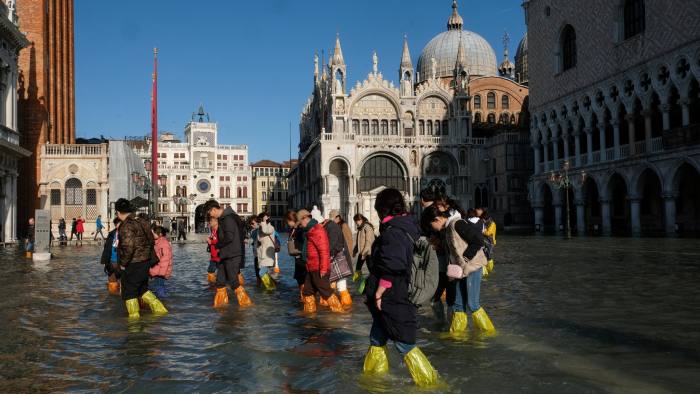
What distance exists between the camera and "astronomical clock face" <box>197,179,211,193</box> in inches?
3757

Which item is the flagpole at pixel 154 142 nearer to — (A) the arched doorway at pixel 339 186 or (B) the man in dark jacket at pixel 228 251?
(A) the arched doorway at pixel 339 186

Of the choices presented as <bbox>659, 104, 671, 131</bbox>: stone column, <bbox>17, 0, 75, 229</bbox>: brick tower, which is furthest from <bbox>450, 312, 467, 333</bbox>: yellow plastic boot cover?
<bbox>17, 0, 75, 229</bbox>: brick tower

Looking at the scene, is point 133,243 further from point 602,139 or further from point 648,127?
point 602,139

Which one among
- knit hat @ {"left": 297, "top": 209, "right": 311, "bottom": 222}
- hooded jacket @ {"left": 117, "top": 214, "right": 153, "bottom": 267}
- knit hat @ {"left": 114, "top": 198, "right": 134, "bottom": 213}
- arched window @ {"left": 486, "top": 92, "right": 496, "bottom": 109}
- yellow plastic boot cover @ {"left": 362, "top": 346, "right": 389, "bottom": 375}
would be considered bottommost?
yellow plastic boot cover @ {"left": 362, "top": 346, "right": 389, "bottom": 375}

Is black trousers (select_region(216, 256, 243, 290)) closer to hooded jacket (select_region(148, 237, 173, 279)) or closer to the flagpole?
hooded jacket (select_region(148, 237, 173, 279))

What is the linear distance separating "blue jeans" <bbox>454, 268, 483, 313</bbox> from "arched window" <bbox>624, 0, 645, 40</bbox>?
33.8 m

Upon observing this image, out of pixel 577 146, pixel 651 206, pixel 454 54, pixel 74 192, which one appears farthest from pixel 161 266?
pixel 454 54

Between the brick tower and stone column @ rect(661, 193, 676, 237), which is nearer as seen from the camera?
stone column @ rect(661, 193, 676, 237)

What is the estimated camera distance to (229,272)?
1005 centimetres

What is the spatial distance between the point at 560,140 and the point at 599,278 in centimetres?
3670

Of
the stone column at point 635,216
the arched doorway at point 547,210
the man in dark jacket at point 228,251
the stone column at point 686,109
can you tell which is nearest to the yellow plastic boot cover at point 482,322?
the man in dark jacket at point 228,251

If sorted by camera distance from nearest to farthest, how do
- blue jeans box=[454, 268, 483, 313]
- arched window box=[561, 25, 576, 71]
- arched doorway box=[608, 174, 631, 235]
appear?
blue jeans box=[454, 268, 483, 313], arched doorway box=[608, 174, 631, 235], arched window box=[561, 25, 576, 71]

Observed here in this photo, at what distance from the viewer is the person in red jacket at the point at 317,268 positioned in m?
9.59

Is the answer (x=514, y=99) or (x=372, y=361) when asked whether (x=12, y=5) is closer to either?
(x=372, y=361)
